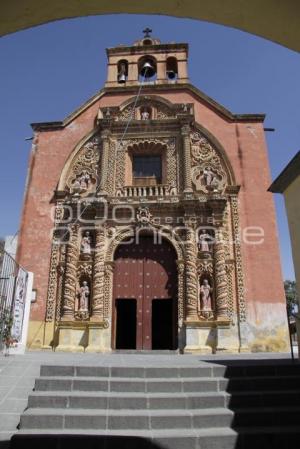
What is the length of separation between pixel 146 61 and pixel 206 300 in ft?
34.7

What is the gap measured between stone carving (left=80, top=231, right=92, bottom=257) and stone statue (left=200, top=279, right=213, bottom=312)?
3.86 metres

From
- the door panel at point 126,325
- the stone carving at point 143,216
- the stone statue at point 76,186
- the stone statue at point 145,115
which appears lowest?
the door panel at point 126,325

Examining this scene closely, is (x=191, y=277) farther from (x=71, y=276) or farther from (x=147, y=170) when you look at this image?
(x=147, y=170)

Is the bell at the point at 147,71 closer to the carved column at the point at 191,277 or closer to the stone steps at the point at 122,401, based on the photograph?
the carved column at the point at 191,277

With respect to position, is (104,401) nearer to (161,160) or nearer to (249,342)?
(249,342)

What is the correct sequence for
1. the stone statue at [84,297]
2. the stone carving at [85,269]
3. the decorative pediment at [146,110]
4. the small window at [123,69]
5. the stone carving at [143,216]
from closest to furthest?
the stone statue at [84,297]
the stone carving at [85,269]
the stone carving at [143,216]
the decorative pediment at [146,110]
the small window at [123,69]

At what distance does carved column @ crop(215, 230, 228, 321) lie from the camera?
407 inches

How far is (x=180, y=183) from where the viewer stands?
12.2 meters

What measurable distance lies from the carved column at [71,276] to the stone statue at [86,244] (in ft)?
0.68

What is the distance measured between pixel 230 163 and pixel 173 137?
7.87ft

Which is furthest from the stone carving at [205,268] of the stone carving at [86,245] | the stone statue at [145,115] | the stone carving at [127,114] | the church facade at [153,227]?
the stone carving at [127,114]

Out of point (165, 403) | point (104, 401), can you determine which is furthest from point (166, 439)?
point (104, 401)

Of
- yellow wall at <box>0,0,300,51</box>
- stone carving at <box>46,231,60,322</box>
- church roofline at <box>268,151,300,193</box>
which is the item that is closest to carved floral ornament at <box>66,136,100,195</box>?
stone carving at <box>46,231,60,322</box>

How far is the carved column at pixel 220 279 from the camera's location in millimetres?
10344
